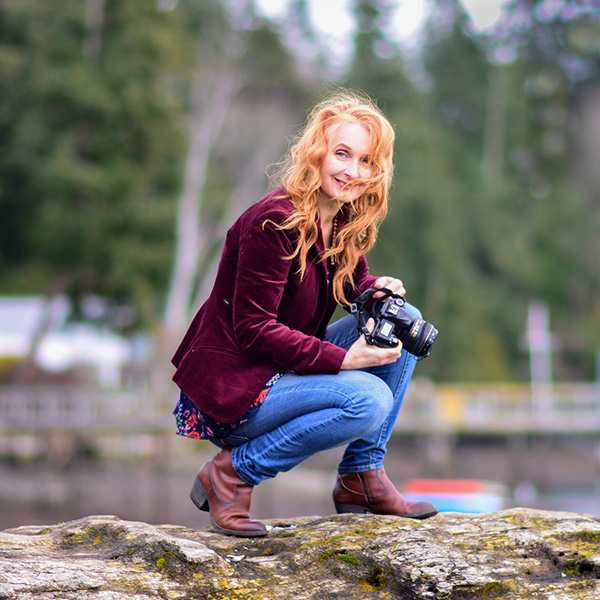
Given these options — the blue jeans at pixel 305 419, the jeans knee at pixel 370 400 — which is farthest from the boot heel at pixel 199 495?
the jeans knee at pixel 370 400

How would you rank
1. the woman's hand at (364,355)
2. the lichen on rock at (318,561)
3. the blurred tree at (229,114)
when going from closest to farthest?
the lichen on rock at (318,561) < the woman's hand at (364,355) < the blurred tree at (229,114)

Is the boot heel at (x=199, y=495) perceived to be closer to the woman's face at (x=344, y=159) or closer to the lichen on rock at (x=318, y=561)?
the lichen on rock at (x=318, y=561)

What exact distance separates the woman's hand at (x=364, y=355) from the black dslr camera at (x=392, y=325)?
2 cm

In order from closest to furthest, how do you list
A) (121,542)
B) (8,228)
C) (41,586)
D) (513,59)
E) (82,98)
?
(41,586) → (121,542) → (82,98) → (8,228) → (513,59)

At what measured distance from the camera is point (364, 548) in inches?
127

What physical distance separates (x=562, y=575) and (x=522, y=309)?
38207 millimetres

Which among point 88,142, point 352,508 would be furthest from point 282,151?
point 352,508

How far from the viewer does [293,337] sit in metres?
3.28

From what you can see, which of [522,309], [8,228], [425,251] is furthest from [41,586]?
[522,309]

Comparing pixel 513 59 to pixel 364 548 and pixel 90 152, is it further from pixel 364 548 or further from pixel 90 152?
pixel 364 548

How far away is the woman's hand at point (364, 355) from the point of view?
11.0 ft

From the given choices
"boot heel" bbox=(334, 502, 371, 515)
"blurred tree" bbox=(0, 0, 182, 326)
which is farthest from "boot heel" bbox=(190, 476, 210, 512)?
"blurred tree" bbox=(0, 0, 182, 326)

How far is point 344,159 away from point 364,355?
68cm

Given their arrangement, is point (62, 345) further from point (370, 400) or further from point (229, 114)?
point (370, 400)
